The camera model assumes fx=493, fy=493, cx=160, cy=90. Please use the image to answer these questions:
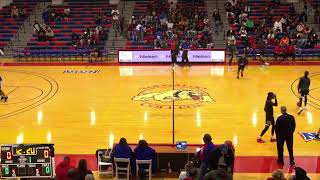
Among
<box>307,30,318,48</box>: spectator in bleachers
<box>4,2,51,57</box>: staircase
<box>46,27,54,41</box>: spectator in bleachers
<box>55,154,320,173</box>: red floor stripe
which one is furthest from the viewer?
<box>4,2,51,57</box>: staircase

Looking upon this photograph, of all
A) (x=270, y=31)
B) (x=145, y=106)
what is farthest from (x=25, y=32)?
(x=145, y=106)

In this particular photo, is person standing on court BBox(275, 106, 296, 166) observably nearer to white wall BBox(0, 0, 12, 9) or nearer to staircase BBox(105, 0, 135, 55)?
staircase BBox(105, 0, 135, 55)

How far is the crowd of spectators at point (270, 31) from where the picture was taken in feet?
98.3

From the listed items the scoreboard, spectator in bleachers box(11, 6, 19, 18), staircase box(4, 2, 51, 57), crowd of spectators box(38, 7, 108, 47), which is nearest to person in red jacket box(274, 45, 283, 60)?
crowd of spectators box(38, 7, 108, 47)

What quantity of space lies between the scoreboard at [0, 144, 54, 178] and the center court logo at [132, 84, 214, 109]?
29.1 feet

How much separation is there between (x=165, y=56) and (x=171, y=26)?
5.26 meters

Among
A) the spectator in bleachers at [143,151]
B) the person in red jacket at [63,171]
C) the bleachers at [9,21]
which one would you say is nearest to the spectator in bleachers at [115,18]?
the bleachers at [9,21]

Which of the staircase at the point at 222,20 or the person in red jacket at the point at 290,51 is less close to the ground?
the staircase at the point at 222,20

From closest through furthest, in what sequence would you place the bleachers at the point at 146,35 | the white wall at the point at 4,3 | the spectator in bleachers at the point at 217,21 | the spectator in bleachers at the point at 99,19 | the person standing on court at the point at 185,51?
the person standing on court at the point at 185,51 < the bleachers at the point at 146,35 < the spectator in bleachers at the point at 217,21 < the spectator in bleachers at the point at 99,19 < the white wall at the point at 4,3

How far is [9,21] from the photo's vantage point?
3750 cm

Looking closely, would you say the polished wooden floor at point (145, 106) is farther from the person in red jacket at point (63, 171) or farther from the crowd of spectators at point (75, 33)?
the crowd of spectators at point (75, 33)

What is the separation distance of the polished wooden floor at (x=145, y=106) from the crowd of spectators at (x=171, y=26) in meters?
4.57

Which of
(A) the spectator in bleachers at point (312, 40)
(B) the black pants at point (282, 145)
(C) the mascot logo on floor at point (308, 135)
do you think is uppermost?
(A) the spectator in bleachers at point (312, 40)

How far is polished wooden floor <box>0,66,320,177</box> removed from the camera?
16.3 metres
